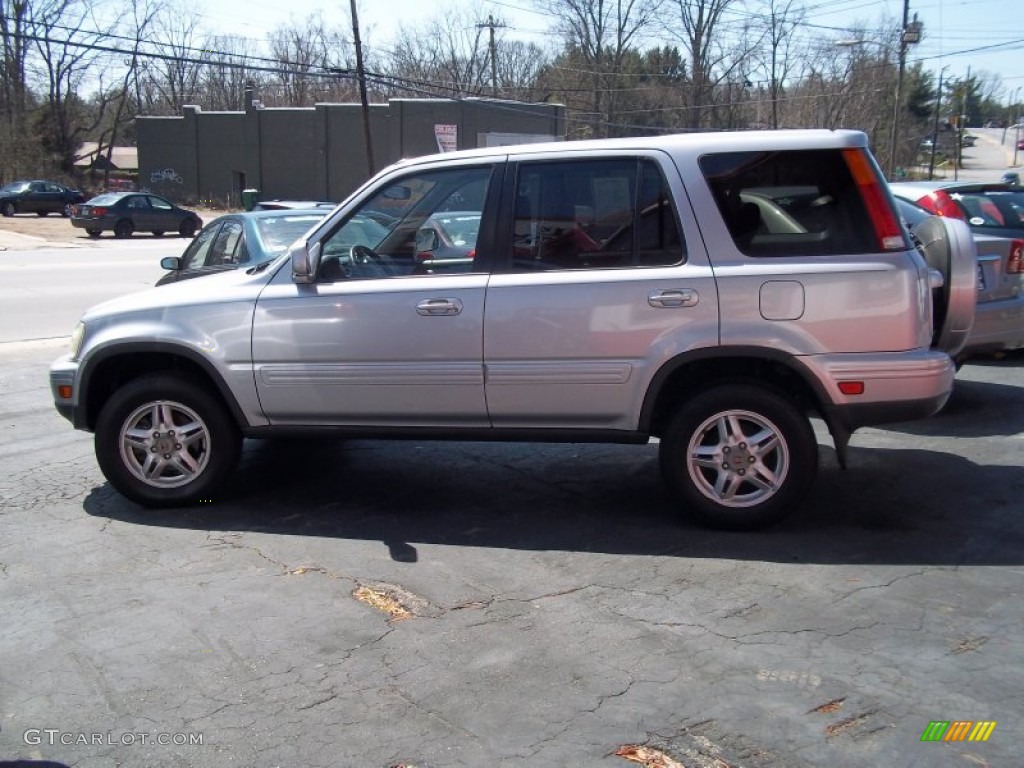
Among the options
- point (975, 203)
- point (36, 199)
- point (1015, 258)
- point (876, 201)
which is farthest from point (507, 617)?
point (36, 199)

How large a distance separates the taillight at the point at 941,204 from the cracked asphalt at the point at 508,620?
2281mm

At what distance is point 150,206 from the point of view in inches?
1348

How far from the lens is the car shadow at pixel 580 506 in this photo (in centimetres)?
495

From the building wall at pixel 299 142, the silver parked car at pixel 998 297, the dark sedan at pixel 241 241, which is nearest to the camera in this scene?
the silver parked car at pixel 998 297

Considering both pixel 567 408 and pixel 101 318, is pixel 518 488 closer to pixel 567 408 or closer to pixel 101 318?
pixel 567 408

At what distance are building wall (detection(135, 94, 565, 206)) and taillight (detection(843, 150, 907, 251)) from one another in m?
38.9

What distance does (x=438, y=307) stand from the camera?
16.8 ft

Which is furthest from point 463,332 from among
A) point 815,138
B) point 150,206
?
point 150,206

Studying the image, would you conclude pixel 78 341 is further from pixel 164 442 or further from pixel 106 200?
pixel 106 200

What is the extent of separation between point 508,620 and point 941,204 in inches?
228

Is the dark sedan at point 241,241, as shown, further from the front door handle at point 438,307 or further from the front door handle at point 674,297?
the front door handle at point 674,297

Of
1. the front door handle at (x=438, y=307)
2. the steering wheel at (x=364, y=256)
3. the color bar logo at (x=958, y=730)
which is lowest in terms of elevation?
the color bar logo at (x=958, y=730)

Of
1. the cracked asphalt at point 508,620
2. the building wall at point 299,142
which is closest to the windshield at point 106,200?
the building wall at point 299,142

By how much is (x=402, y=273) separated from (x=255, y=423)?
121 cm
